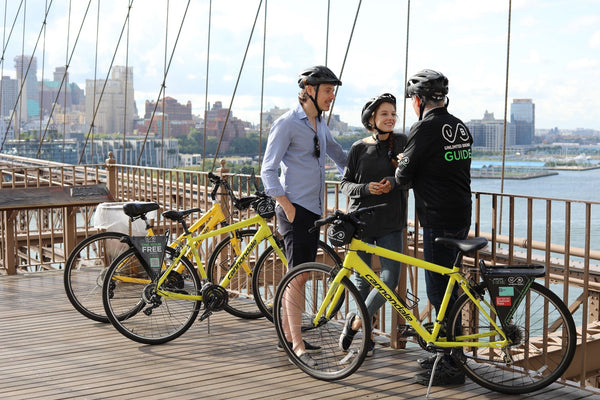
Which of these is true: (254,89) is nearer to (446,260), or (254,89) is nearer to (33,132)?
(446,260)

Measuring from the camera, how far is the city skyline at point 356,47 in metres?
16.8

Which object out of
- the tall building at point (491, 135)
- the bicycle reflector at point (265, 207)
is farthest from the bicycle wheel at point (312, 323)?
the tall building at point (491, 135)

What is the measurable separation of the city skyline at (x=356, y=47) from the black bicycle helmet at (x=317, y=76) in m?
10.4

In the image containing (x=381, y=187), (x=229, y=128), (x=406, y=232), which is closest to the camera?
(x=381, y=187)

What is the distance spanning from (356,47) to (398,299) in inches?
676

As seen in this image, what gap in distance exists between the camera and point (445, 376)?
129 inches

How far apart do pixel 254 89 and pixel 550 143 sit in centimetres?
609

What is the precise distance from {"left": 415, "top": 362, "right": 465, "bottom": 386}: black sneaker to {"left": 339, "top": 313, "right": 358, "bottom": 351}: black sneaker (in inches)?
13.8

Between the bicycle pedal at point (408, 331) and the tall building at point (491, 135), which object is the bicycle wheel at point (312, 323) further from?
the tall building at point (491, 135)

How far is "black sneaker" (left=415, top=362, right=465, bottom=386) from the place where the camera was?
3.28m

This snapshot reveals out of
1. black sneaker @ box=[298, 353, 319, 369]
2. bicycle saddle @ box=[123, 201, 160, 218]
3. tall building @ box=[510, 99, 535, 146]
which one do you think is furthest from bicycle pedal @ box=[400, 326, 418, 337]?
tall building @ box=[510, 99, 535, 146]

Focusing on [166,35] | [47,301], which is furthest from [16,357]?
[166,35]

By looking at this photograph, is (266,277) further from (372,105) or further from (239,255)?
(372,105)

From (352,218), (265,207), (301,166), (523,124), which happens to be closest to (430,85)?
(352,218)
